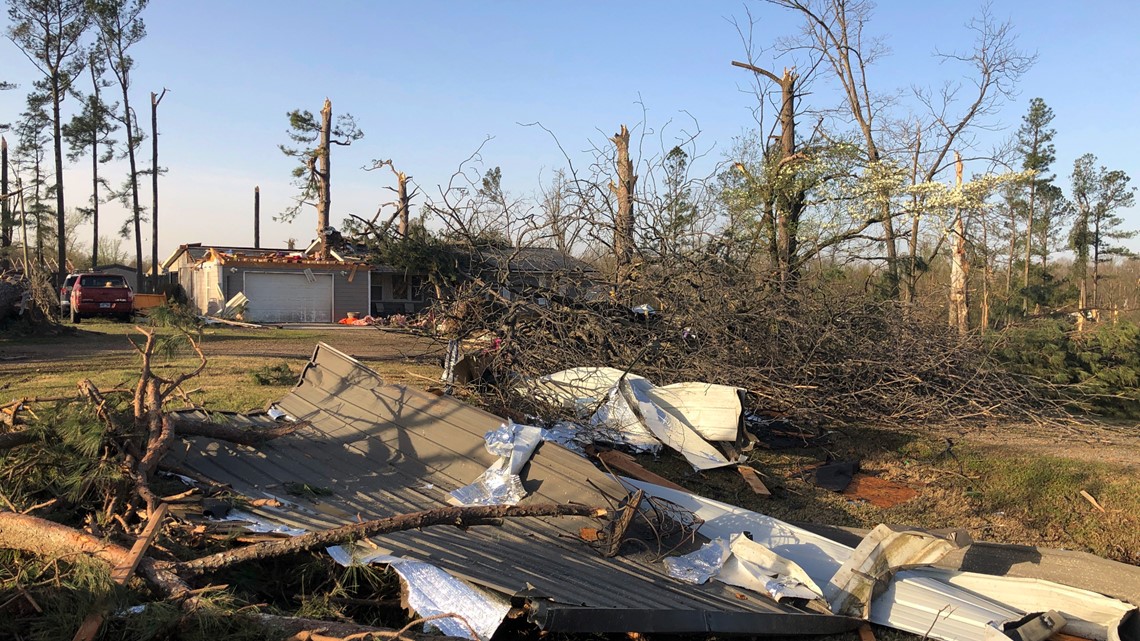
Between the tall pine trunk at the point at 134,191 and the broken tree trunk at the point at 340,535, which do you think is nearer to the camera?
the broken tree trunk at the point at 340,535

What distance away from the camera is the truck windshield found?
67.3ft

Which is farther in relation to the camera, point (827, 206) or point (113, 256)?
point (113, 256)

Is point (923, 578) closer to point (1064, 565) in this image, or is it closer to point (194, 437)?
point (1064, 565)

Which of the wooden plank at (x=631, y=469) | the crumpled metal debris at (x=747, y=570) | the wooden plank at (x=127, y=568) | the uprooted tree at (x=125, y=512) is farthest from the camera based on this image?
the wooden plank at (x=631, y=469)

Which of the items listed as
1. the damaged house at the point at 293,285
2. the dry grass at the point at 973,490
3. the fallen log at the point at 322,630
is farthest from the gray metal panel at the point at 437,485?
the damaged house at the point at 293,285

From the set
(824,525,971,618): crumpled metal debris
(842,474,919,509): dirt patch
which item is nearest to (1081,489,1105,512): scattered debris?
(842,474,919,509): dirt patch

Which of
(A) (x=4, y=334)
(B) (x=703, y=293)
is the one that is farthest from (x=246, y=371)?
(A) (x=4, y=334)

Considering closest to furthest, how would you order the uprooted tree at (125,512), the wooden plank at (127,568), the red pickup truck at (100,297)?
the wooden plank at (127,568) < the uprooted tree at (125,512) < the red pickup truck at (100,297)

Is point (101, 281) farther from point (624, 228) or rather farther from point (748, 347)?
point (748, 347)

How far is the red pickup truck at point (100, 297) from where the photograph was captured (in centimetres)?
2020

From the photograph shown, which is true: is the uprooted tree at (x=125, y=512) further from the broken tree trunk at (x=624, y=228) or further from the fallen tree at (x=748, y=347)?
the broken tree trunk at (x=624, y=228)

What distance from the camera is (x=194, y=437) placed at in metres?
5.17

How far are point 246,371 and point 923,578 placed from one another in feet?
28.6

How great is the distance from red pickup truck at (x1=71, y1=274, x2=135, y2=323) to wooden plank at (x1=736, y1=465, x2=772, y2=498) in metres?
19.2
